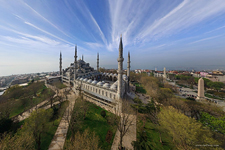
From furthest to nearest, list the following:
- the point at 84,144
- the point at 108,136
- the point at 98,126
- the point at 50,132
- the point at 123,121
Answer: the point at 98,126 < the point at 50,132 < the point at 108,136 < the point at 123,121 < the point at 84,144

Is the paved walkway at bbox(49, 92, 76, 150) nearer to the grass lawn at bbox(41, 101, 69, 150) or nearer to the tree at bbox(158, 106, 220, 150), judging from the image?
the grass lawn at bbox(41, 101, 69, 150)

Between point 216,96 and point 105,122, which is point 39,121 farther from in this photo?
point 216,96

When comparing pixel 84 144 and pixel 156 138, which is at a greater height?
pixel 84 144

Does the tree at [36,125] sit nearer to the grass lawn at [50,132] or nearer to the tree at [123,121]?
the grass lawn at [50,132]

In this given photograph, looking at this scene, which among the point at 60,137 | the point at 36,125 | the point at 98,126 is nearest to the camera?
the point at 36,125

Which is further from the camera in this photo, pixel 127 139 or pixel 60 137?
pixel 60 137

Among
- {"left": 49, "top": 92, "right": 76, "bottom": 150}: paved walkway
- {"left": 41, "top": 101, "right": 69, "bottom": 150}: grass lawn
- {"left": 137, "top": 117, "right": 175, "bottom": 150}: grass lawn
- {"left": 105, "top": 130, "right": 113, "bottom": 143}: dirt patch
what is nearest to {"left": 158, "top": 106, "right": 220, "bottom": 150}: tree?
{"left": 137, "top": 117, "right": 175, "bottom": 150}: grass lawn

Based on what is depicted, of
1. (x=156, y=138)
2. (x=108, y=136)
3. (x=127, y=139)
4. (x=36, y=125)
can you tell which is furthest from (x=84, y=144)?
(x=156, y=138)

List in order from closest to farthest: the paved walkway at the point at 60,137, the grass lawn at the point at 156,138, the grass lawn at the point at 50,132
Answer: the grass lawn at the point at 156,138, the paved walkway at the point at 60,137, the grass lawn at the point at 50,132

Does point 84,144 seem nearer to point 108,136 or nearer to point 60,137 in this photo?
point 108,136

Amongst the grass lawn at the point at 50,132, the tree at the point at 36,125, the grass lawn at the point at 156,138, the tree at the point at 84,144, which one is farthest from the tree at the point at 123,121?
the grass lawn at the point at 50,132

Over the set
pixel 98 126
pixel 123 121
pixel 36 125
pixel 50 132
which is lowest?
pixel 50 132
